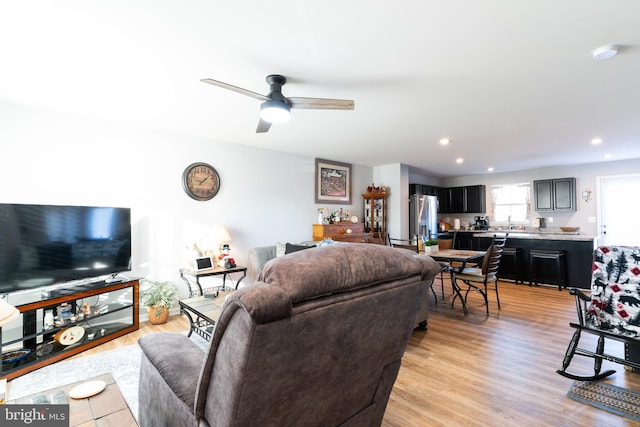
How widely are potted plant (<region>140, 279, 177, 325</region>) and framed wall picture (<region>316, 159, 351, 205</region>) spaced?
124 inches

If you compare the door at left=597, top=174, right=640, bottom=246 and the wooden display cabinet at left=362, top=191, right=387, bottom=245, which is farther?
the wooden display cabinet at left=362, top=191, right=387, bottom=245

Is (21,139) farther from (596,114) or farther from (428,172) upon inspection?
(428,172)

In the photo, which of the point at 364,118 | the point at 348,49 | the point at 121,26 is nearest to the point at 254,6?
the point at 348,49

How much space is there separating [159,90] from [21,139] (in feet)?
5.55

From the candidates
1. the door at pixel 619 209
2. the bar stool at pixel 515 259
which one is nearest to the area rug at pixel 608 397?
the bar stool at pixel 515 259

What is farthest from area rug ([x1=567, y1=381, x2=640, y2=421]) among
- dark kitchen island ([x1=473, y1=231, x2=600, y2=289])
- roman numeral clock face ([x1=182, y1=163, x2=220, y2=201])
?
roman numeral clock face ([x1=182, y1=163, x2=220, y2=201])

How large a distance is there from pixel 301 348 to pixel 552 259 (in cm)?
636

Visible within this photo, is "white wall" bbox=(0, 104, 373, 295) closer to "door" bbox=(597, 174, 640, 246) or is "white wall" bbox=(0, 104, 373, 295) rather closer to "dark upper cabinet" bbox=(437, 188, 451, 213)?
"dark upper cabinet" bbox=(437, 188, 451, 213)

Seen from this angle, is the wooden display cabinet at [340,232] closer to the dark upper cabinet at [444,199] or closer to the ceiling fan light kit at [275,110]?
the ceiling fan light kit at [275,110]

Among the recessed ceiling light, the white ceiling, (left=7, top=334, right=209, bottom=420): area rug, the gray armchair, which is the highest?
the white ceiling

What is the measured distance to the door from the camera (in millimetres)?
6281

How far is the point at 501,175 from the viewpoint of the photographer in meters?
7.98

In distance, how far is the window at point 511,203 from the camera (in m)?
7.64

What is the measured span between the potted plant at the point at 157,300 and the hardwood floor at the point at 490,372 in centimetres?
11
